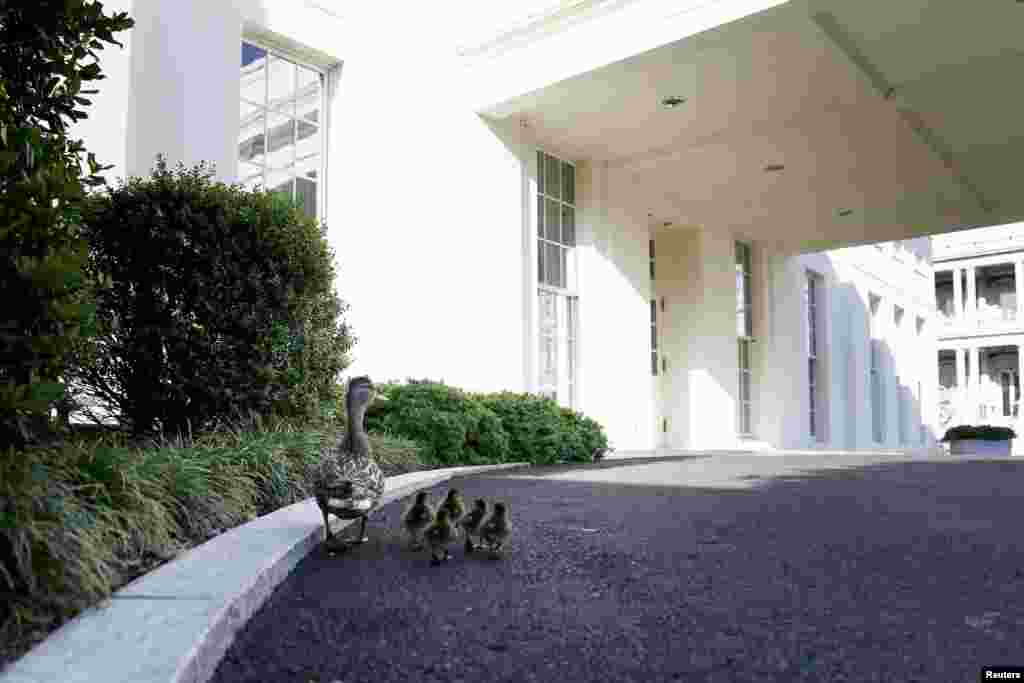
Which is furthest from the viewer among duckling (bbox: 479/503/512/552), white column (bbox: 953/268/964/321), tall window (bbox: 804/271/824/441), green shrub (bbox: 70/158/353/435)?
white column (bbox: 953/268/964/321)

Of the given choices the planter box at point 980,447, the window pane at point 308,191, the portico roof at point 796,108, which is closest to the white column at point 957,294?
the planter box at point 980,447

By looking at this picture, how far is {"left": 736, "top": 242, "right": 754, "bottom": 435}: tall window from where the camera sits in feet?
61.7

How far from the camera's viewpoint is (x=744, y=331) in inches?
744

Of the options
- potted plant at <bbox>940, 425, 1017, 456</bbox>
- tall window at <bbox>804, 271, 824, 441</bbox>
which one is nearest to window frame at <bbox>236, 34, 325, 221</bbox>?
tall window at <bbox>804, 271, 824, 441</bbox>

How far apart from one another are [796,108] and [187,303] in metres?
9.49

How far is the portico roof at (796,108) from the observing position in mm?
9859

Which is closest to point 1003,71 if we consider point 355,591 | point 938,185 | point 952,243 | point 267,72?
point 938,185

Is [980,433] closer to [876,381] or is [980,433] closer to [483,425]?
[876,381]

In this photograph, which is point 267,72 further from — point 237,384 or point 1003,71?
point 1003,71

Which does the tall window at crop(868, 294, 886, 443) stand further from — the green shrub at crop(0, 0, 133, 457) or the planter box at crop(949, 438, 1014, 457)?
the green shrub at crop(0, 0, 133, 457)

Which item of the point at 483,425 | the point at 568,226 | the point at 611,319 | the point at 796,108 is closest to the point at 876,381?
the point at 611,319

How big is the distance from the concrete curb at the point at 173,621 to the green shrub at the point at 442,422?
4902 millimetres

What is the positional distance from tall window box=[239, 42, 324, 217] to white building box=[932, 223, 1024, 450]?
106ft

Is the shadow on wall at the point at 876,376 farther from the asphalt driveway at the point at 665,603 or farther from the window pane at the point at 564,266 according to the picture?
the asphalt driveway at the point at 665,603
